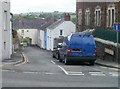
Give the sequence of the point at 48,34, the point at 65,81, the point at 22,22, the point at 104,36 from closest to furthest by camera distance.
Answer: the point at 65,81 < the point at 104,36 < the point at 48,34 < the point at 22,22

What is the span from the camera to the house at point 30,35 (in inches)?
4843

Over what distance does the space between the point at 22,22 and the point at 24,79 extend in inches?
4302

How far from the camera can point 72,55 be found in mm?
27734

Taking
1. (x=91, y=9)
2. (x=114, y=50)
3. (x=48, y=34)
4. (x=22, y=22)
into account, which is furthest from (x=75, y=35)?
(x=22, y=22)

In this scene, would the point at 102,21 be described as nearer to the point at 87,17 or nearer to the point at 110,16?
the point at 110,16

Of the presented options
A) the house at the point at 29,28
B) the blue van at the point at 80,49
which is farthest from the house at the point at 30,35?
the blue van at the point at 80,49

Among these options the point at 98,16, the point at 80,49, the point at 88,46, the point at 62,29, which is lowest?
the point at 80,49

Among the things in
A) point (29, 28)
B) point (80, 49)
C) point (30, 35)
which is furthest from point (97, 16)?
point (30, 35)

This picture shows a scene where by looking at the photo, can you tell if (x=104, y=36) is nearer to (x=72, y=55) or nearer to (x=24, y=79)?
(x=72, y=55)

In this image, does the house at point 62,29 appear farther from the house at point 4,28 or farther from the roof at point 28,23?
the house at point 4,28

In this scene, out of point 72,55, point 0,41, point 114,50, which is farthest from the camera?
point 0,41

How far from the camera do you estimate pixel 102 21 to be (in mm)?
42500

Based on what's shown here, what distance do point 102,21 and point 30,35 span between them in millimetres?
83060

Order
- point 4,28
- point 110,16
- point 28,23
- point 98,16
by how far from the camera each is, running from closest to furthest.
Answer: point 4,28 → point 110,16 → point 98,16 → point 28,23
